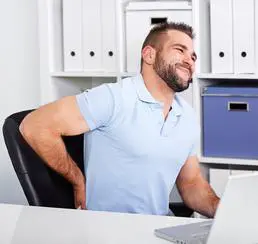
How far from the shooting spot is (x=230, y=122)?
306 cm

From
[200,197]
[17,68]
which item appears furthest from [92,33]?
[200,197]

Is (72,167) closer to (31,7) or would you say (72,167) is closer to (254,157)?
(254,157)

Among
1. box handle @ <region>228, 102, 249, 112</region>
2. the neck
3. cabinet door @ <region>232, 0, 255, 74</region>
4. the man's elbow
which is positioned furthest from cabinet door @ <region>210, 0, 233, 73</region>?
the man's elbow

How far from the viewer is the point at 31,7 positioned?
143 inches

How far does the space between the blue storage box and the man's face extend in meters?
0.54

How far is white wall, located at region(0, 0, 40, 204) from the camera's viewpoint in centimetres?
361

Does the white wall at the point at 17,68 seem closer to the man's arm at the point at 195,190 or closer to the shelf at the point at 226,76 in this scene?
the shelf at the point at 226,76

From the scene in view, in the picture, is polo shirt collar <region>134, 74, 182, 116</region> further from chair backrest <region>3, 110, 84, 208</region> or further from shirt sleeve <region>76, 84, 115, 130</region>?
chair backrest <region>3, 110, 84, 208</region>

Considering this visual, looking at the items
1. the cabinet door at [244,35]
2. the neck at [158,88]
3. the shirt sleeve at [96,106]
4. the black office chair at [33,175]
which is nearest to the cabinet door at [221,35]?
the cabinet door at [244,35]

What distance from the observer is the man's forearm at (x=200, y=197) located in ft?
7.89

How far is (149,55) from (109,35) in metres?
0.73

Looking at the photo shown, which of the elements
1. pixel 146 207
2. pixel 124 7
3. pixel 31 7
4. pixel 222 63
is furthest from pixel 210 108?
pixel 31 7

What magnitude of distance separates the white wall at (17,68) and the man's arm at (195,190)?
4.41 ft

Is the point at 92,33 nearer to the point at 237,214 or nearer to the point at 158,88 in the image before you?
the point at 158,88
